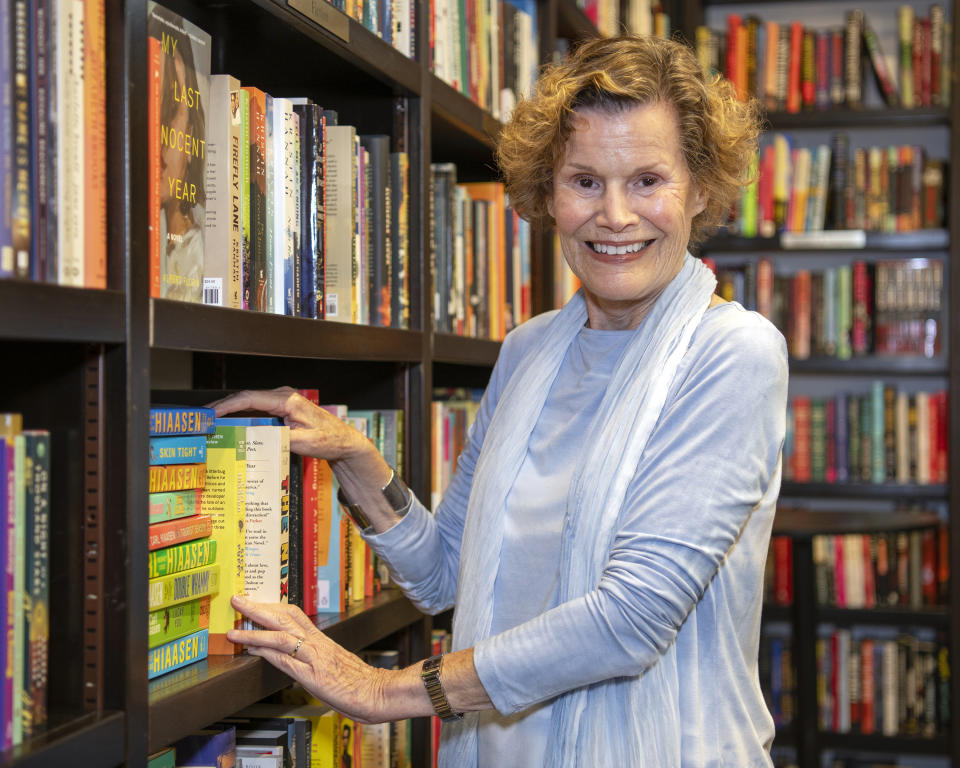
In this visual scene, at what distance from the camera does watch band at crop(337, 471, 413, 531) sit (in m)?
1.39

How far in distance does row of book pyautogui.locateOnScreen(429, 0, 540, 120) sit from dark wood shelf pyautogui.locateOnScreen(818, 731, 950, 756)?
90.1 inches

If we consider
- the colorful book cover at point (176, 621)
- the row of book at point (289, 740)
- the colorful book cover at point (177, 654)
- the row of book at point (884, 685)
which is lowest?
the row of book at point (884, 685)

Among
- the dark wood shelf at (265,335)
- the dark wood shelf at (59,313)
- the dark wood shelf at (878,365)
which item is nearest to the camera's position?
the dark wood shelf at (59,313)

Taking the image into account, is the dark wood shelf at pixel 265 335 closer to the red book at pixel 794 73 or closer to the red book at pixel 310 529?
the red book at pixel 310 529

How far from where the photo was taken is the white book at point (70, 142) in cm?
82

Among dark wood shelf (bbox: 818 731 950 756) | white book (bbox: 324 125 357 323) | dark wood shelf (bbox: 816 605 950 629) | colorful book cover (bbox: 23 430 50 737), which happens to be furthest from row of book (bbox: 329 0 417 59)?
dark wood shelf (bbox: 818 731 950 756)

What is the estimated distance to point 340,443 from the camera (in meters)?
1.30

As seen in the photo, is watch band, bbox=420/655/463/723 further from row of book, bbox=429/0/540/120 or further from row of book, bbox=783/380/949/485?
row of book, bbox=783/380/949/485

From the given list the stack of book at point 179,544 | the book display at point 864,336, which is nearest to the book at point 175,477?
the stack of book at point 179,544

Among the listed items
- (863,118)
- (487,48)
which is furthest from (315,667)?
(863,118)

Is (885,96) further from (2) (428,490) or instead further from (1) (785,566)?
(2) (428,490)

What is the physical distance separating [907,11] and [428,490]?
258cm

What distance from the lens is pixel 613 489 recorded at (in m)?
1.16

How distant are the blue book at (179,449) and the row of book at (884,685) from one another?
8.96ft
